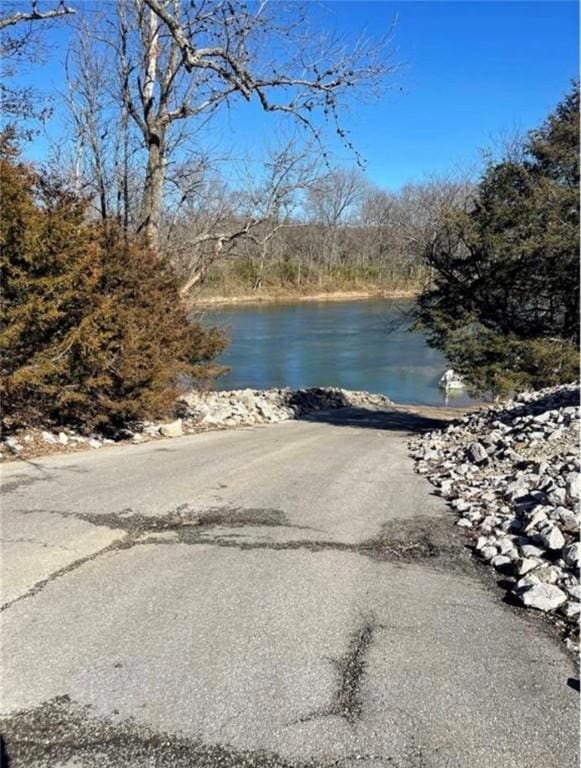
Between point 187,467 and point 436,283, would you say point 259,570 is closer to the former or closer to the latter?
point 187,467

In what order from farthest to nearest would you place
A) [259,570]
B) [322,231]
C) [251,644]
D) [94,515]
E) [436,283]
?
[322,231]
[436,283]
[94,515]
[259,570]
[251,644]

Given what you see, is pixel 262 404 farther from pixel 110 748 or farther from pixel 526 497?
pixel 110 748

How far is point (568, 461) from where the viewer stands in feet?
A: 17.4

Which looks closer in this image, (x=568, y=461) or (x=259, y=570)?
(x=259, y=570)

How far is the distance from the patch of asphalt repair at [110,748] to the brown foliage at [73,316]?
4914mm

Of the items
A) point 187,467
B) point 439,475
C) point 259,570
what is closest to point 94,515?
point 259,570

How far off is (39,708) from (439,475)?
15.5ft

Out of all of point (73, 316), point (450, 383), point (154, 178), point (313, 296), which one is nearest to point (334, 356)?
point (450, 383)

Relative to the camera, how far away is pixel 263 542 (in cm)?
407

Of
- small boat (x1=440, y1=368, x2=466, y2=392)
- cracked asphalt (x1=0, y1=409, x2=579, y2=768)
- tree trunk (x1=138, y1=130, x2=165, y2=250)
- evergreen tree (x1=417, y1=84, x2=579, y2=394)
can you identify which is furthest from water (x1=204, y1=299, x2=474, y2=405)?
cracked asphalt (x1=0, y1=409, x2=579, y2=768)

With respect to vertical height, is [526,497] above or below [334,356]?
above

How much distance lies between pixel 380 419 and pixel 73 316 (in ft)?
30.5

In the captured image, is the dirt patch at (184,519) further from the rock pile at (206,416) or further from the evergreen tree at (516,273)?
the evergreen tree at (516,273)

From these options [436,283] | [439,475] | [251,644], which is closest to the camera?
[251,644]
